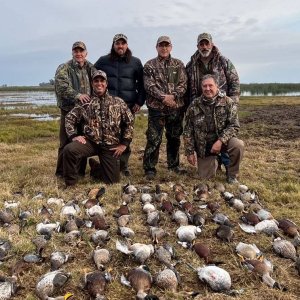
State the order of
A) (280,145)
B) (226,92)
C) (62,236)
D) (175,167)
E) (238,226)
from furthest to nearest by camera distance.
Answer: (280,145), (175,167), (226,92), (238,226), (62,236)

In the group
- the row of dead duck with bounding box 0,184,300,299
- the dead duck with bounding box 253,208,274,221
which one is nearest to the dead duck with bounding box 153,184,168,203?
the row of dead duck with bounding box 0,184,300,299

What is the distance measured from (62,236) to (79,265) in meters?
0.76

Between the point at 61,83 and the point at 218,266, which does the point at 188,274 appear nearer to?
the point at 218,266

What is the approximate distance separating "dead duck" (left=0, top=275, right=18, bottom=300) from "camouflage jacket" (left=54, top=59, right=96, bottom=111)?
394 centimetres

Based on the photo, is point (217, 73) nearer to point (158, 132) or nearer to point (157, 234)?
point (158, 132)

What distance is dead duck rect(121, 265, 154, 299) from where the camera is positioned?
3.39 metres

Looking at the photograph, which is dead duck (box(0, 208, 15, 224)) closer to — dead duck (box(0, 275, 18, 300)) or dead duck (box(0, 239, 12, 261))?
dead duck (box(0, 239, 12, 261))

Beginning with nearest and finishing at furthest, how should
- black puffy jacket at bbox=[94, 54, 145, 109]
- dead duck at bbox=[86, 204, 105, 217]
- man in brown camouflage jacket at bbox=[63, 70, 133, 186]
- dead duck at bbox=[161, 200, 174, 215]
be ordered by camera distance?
1. dead duck at bbox=[86, 204, 105, 217]
2. dead duck at bbox=[161, 200, 174, 215]
3. man in brown camouflage jacket at bbox=[63, 70, 133, 186]
4. black puffy jacket at bbox=[94, 54, 145, 109]

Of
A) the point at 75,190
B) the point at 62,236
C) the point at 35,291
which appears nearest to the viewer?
the point at 35,291

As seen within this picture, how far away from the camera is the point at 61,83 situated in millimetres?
6859

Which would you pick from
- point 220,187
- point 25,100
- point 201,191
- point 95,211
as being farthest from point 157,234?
point 25,100

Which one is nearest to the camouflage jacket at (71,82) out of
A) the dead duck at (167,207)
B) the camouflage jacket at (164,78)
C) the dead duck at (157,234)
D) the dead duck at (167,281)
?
the camouflage jacket at (164,78)

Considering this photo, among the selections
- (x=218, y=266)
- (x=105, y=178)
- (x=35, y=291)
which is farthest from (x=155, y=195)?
(x=35, y=291)

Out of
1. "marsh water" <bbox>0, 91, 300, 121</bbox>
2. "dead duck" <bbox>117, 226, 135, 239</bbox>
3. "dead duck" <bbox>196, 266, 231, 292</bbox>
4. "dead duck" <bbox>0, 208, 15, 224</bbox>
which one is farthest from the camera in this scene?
"marsh water" <bbox>0, 91, 300, 121</bbox>
